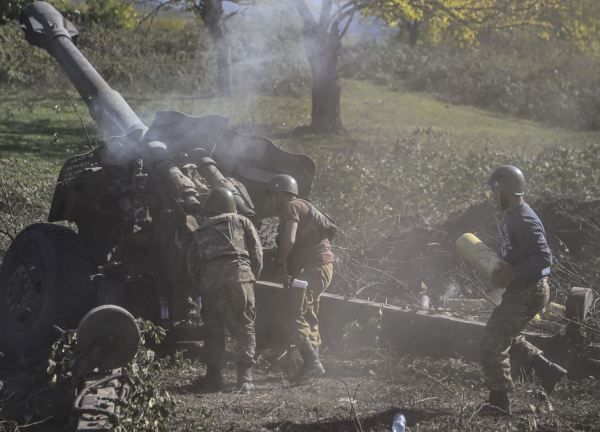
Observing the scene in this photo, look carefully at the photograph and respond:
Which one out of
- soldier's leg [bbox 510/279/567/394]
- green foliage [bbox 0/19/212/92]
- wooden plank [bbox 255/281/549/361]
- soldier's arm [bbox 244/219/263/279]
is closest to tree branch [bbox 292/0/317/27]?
green foliage [bbox 0/19/212/92]

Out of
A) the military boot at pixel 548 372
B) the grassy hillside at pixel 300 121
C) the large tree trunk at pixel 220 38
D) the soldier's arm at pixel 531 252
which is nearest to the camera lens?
the soldier's arm at pixel 531 252

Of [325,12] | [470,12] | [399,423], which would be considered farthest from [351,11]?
[399,423]

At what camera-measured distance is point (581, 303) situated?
23.2 ft

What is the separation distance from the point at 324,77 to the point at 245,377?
1198 cm

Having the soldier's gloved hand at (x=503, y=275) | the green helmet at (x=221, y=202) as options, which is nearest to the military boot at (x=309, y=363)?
the green helmet at (x=221, y=202)

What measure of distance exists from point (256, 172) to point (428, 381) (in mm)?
2694

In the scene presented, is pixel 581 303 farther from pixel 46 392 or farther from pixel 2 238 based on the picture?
pixel 2 238

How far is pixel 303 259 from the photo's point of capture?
306 inches

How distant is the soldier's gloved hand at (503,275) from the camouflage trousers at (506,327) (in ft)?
0.26

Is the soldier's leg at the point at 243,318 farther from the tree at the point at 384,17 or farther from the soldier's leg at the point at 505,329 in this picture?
the tree at the point at 384,17

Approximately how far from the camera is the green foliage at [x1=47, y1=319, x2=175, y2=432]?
5469 mm

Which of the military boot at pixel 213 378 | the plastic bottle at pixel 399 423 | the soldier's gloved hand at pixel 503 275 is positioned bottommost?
the military boot at pixel 213 378

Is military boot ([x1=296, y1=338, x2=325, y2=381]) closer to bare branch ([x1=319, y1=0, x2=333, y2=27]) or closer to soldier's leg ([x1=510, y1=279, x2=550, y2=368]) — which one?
soldier's leg ([x1=510, y1=279, x2=550, y2=368])

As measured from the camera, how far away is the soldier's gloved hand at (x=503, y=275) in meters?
6.31
